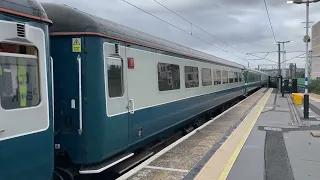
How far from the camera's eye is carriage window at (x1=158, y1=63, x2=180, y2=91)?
8266 millimetres

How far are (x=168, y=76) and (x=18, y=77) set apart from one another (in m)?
5.28

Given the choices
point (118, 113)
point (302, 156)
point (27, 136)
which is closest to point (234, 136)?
point (302, 156)

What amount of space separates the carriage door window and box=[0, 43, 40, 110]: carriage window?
1.80 meters

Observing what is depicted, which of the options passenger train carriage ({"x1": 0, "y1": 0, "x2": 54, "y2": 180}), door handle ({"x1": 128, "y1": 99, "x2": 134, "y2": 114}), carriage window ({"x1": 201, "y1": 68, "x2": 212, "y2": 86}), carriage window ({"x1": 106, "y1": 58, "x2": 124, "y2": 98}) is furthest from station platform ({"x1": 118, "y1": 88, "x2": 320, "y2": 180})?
carriage window ({"x1": 201, "y1": 68, "x2": 212, "y2": 86})

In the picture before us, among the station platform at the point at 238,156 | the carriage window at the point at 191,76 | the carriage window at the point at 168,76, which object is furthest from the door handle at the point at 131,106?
the carriage window at the point at 191,76

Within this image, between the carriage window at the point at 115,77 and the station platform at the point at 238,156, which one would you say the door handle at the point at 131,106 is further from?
the station platform at the point at 238,156

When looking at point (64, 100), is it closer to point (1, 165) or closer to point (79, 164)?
point (79, 164)

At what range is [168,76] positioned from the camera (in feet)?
28.8

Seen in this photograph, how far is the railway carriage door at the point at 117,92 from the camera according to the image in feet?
18.7

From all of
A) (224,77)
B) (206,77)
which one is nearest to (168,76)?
(206,77)

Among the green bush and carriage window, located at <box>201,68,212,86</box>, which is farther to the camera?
the green bush

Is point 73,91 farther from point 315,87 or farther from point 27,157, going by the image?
point 315,87

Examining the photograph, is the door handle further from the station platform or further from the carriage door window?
the station platform

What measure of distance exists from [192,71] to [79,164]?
6582 mm
